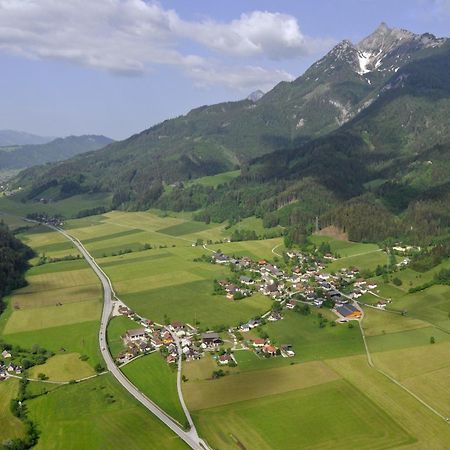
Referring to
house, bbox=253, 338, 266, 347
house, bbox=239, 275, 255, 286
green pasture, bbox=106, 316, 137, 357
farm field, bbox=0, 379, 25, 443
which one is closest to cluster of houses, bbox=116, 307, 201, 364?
green pasture, bbox=106, 316, 137, 357

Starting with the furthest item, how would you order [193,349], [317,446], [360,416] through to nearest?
[193,349]
[360,416]
[317,446]

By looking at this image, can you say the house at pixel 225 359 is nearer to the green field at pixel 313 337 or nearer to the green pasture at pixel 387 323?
the green field at pixel 313 337

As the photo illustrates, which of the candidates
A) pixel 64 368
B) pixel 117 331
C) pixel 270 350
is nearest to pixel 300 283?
pixel 270 350

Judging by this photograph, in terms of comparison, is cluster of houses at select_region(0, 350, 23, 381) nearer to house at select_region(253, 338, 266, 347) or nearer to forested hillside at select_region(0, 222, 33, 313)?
forested hillside at select_region(0, 222, 33, 313)

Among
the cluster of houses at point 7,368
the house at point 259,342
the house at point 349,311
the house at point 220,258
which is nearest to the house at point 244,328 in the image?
the house at point 259,342

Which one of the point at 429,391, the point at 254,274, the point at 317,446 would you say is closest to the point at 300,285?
the point at 254,274

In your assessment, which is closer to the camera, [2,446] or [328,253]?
[2,446]

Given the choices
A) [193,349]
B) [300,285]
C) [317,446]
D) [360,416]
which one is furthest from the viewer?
[300,285]

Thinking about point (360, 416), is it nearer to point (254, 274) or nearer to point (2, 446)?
point (2, 446)
